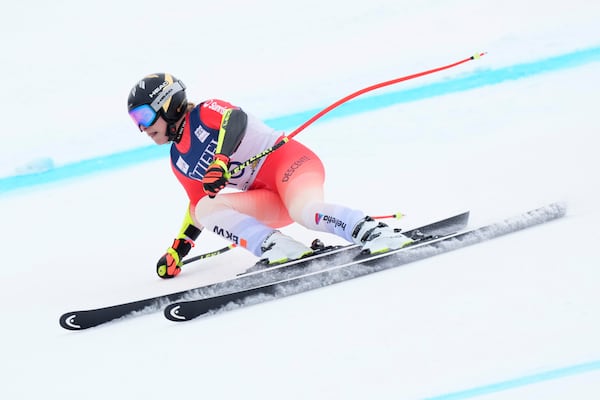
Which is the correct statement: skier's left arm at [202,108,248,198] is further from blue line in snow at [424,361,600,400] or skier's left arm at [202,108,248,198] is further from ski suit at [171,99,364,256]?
blue line in snow at [424,361,600,400]

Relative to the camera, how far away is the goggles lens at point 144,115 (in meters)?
3.30

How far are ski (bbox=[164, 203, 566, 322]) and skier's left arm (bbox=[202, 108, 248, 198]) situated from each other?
47 centimetres

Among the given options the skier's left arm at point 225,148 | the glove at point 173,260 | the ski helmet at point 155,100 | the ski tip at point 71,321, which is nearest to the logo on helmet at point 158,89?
the ski helmet at point 155,100

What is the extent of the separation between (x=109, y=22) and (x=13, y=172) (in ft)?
5.12

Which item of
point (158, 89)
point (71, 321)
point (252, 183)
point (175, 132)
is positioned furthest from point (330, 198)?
point (71, 321)

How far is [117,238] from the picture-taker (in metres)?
4.68

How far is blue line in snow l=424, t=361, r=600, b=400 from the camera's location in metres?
1.82

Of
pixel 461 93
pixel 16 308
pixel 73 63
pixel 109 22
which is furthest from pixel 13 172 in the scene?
pixel 461 93

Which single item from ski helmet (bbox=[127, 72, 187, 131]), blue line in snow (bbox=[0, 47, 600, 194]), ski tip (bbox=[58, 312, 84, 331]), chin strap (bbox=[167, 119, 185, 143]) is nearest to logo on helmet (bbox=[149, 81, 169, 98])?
ski helmet (bbox=[127, 72, 187, 131])

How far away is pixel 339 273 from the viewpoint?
113 inches

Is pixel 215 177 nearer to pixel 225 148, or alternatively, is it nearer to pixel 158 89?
pixel 225 148

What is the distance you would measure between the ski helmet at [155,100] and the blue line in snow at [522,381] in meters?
1.92

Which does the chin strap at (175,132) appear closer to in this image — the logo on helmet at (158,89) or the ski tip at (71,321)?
the logo on helmet at (158,89)

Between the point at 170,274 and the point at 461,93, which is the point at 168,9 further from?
the point at 170,274
